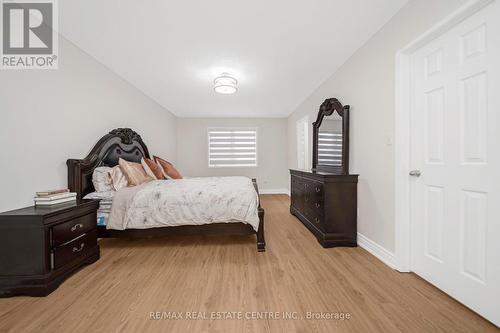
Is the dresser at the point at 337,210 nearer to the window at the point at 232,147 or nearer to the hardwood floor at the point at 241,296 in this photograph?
the hardwood floor at the point at 241,296

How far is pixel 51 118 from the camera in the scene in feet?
6.92

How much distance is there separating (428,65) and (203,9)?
2026 mm

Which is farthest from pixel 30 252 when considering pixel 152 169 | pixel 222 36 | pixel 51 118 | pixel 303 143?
pixel 303 143

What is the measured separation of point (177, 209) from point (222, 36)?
6.66 feet

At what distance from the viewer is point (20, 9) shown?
1.85m

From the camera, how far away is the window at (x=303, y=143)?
15.3 feet

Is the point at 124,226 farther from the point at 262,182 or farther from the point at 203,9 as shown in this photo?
the point at 262,182

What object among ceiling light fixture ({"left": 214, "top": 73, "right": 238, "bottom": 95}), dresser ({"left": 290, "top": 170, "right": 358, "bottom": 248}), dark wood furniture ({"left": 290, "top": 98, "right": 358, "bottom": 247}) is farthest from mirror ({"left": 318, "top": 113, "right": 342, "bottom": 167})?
ceiling light fixture ({"left": 214, "top": 73, "right": 238, "bottom": 95})

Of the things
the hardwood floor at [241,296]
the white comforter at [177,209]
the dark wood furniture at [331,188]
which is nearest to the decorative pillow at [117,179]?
the white comforter at [177,209]

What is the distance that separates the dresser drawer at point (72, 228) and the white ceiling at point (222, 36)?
1.96m

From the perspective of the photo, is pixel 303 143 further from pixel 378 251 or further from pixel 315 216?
pixel 378 251

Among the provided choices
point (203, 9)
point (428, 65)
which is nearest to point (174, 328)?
point (203, 9)

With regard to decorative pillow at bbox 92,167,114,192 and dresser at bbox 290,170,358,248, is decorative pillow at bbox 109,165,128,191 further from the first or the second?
dresser at bbox 290,170,358,248

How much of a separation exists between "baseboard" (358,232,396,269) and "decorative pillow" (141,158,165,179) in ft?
10.5
